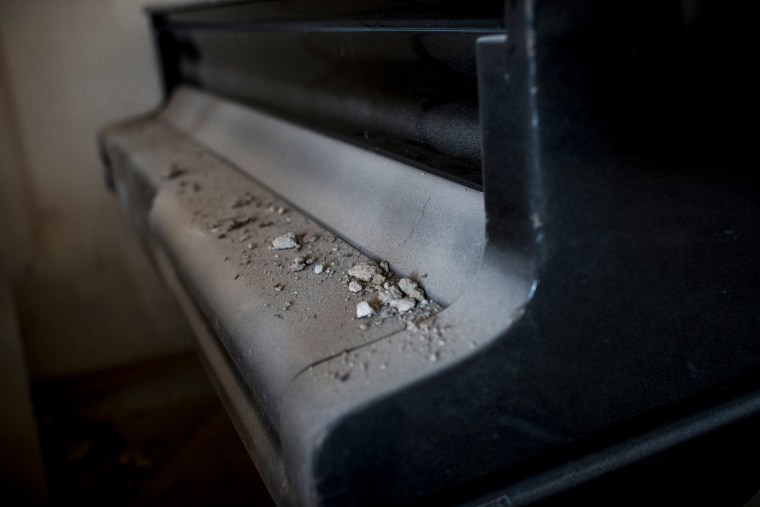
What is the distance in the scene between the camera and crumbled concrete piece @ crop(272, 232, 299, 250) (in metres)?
1.01

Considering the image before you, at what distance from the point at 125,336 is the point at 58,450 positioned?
2.36ft

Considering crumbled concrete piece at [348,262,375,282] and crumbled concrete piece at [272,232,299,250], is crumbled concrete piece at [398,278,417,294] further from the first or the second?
crumbled concrete piece at [272,232,299,250]

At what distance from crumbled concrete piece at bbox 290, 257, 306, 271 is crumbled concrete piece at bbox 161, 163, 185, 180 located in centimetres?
73

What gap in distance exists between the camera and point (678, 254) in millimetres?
695

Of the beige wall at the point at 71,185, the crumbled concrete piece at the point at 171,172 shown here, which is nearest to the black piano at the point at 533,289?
the crumbled concrete piece at the point at 171,172

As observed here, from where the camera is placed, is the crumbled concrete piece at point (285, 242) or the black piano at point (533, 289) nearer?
the black piano at point (533, 289)

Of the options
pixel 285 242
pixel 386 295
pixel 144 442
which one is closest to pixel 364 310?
pixel 386 295

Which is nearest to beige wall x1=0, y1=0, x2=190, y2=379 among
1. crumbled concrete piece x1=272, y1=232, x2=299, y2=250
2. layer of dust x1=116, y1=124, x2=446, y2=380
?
layer of dust x1=116, y1=124, x2=446, y2=380

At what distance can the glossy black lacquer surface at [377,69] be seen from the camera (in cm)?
86

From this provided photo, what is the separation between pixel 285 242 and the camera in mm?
1019

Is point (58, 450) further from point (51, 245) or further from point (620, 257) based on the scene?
point (620, 257)

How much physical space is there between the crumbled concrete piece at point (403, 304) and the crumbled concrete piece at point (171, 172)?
0.96 m

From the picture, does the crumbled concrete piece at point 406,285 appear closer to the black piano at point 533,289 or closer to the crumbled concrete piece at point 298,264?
the black piano at point 533,289

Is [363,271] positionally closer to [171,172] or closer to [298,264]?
[298,264]
